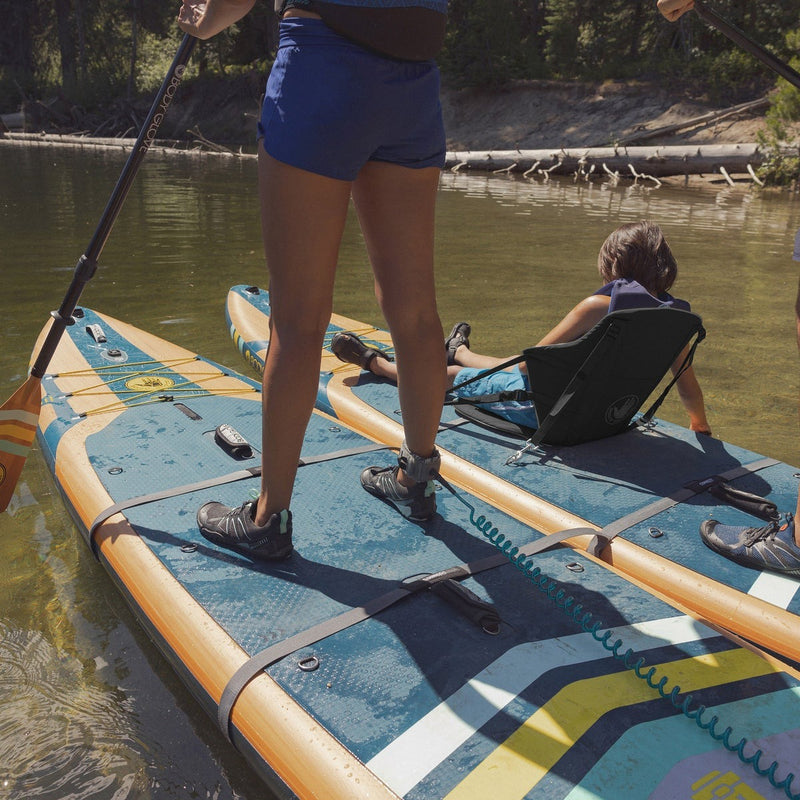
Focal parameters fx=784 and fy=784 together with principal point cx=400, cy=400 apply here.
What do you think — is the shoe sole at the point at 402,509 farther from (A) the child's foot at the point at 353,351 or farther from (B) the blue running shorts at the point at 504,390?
(A) the child's foot at the point at 353,351

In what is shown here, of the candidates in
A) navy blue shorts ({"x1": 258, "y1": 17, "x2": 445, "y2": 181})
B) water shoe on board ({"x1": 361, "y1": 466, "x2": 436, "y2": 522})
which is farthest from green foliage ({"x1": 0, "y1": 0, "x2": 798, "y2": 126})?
navy blue shorts ({"x1": 258, "y1": 17, "x2": 445, "y2": 181})

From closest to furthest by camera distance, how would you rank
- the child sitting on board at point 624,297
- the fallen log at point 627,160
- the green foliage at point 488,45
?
1. the child sitting on board at point 624,297
2. the fallen log at point 627,160
3. the green foliage at point 488,45

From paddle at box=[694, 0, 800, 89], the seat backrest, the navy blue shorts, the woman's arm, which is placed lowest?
the seat backrest

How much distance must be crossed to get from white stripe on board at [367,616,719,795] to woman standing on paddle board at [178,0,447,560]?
714mm

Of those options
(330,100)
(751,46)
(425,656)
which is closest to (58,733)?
(425,656)

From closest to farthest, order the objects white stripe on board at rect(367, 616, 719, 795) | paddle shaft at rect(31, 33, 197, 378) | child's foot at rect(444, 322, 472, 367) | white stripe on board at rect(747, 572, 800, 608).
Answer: white stripe on board at rect(367, 616, 719, 795) < white stripe on board at rect(747, 572, 800, 608) < paddle shaft at rect(31, 33, 197, 378) < child's foot at rect(444, 322, 472, 367)

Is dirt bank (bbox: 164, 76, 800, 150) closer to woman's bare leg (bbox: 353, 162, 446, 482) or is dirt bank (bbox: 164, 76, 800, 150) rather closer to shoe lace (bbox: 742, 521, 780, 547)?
shoe lace (bbox: 742, 521, 780, 547)

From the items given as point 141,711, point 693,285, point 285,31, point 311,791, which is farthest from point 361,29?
point 693,285

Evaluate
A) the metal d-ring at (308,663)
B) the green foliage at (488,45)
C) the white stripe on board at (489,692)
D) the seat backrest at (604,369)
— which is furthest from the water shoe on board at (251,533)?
the green foliage at (488,45)

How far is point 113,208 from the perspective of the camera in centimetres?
274

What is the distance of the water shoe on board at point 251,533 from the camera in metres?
2.19

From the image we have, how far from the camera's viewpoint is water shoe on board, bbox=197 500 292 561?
219cm

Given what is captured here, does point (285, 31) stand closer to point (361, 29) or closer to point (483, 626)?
point (361, 29)

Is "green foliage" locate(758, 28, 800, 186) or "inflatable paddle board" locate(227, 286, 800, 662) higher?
"green foliage" locate(758, 28, 800, 186)
